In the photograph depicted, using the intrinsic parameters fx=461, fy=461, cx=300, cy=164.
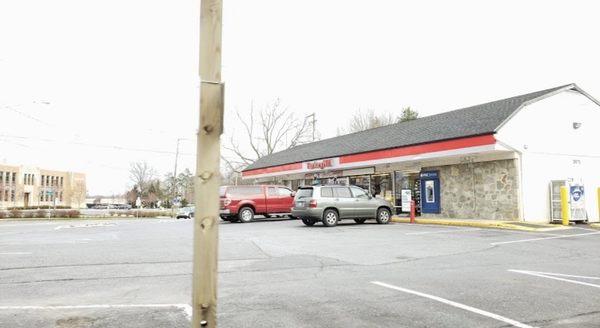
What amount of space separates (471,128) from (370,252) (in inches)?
463

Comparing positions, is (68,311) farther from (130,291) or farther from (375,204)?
(375,204)

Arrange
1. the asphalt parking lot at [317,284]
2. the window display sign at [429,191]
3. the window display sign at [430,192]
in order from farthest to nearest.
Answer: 1. the window display sign at [429,191]
2. the window display sign at [430,192]
3. the asphalt parking lot at [317,284]

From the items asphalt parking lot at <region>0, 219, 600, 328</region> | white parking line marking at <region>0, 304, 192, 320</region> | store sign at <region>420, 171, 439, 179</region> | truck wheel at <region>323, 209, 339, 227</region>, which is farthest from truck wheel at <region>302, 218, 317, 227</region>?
white parking line marking at <region>0, 304, 192, 320</region>

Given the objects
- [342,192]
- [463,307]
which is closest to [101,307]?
[463,307]

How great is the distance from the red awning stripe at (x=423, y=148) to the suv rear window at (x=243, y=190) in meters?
6.46

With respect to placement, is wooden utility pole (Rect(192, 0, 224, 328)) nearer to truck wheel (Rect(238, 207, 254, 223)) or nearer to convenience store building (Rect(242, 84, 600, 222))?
convenience store building (Rect(242, 84, 600, 222))

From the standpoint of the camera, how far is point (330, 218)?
18297 mm

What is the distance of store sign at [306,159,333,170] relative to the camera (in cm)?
2853

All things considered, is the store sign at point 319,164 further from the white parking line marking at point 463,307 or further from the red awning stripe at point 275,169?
the white parking line marking at point 463,307

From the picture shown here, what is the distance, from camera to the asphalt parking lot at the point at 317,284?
4.98m

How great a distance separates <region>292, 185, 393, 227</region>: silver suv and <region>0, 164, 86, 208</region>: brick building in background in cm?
7095

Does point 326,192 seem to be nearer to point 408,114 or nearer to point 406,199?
point 406,199

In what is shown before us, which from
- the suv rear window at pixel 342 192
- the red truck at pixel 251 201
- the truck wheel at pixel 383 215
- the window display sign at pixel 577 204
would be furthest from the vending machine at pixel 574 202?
the red truck at pixel 251 201

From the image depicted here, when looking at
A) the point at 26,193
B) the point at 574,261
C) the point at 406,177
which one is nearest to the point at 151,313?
the point at 574,261
